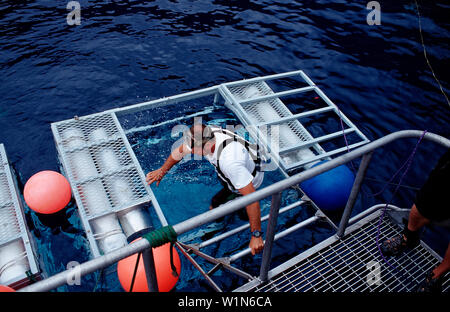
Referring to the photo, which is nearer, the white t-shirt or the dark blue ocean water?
the white t-shirt

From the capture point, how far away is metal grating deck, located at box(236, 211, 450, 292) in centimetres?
366

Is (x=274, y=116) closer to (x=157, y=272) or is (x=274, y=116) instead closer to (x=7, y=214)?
(x=157, y=272)

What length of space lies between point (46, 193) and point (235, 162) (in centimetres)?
312

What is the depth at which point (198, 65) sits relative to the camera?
384 inches

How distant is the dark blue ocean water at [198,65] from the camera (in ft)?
21.2

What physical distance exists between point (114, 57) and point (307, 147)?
711 centimetres

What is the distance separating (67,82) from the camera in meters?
8.79

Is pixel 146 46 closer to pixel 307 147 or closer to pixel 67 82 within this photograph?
pixel 67 82

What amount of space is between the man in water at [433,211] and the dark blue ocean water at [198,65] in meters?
1.87

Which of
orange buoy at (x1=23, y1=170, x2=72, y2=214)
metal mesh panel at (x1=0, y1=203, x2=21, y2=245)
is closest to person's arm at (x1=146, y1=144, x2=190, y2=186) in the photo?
orange buoy at (x1=23, y1=170, x2=72, y2=214)

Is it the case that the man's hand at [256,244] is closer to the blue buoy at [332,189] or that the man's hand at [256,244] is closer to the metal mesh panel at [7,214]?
the blue buoy at [332,189]

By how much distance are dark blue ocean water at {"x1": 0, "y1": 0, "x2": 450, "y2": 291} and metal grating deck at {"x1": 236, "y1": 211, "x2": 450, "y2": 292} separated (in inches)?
47.8

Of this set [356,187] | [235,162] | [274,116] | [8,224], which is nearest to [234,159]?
[235,162]

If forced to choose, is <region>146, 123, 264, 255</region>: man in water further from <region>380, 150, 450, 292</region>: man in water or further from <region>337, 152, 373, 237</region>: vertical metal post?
<region>380, 150, 450, 292</region>: man in water
